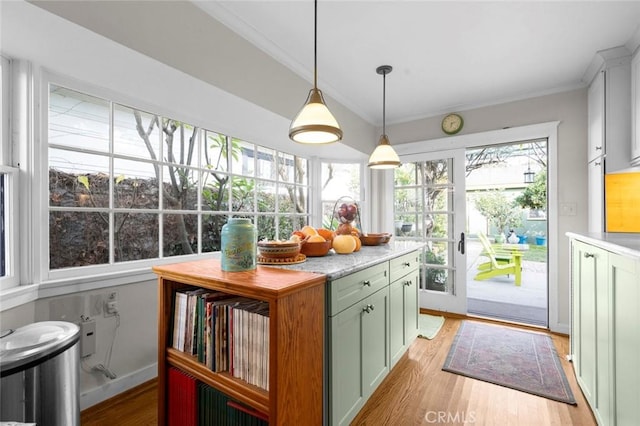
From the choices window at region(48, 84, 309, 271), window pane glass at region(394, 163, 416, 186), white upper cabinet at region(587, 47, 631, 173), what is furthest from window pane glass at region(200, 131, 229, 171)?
white upper cabinet at region(587, 47, 631, 173)

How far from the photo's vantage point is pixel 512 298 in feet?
13.8

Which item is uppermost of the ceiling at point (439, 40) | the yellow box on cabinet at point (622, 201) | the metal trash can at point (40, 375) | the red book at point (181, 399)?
the ceiling at point (439, 40)

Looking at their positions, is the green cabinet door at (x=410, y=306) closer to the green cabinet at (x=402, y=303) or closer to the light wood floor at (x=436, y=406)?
A: the green cabinet at (x=402, y=303)

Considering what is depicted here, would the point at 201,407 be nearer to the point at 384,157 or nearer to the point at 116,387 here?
the point at 116,387

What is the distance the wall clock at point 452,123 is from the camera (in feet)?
11.1

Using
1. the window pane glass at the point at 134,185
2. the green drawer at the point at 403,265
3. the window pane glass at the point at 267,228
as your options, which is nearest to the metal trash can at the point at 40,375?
the window pane glass at the point at 134,185

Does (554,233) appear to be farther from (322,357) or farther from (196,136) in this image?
(196,136)

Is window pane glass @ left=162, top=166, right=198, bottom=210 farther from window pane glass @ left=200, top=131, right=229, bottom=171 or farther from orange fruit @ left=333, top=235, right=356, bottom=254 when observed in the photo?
orange fruit @ left=333, top=235, right=356, bottom=254

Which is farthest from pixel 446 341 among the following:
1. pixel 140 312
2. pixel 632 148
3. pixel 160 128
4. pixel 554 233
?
pixel 160 128

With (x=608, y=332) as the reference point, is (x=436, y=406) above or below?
below

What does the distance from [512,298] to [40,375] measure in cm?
503

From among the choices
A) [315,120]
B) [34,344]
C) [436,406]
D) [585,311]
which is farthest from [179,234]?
[585,311]

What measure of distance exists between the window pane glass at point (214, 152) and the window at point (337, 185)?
148cm

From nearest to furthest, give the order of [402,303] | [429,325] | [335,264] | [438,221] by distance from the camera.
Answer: [335,264], [402,303], [429,325], [438,221]
